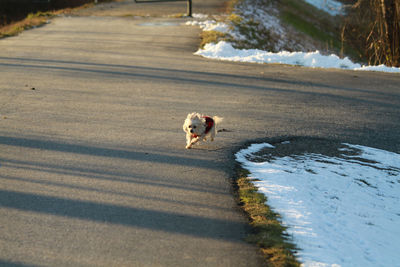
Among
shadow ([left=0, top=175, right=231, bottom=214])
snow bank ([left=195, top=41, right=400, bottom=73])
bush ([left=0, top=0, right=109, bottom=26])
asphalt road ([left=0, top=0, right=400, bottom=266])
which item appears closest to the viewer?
asphalt road ([left=0, top=0, right=400, bottom=266])

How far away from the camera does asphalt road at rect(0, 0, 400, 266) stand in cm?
536

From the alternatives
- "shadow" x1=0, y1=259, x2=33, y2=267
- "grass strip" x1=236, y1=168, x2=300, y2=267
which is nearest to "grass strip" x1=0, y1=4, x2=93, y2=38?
"grass strip" x1=236, y1=168, x2=300, y2=267

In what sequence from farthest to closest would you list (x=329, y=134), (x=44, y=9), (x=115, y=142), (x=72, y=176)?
(x=44, y=9), (x=329, y=134), (x=115, y=142), (x=72, y=176)

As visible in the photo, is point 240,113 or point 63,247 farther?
point 240,113

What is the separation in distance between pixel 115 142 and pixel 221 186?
2.53 m

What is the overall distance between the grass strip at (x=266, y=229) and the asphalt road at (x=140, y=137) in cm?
15

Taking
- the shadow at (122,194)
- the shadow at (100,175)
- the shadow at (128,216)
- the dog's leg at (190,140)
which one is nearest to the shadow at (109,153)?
the dog's leg at (190,140)

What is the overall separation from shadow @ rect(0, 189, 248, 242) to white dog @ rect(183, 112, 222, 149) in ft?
7.39

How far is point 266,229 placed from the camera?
18.8 feet

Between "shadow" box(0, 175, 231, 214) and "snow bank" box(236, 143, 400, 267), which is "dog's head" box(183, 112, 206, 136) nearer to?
"snow bank" box(236, 143, 400, 267)

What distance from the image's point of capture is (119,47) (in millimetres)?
19938

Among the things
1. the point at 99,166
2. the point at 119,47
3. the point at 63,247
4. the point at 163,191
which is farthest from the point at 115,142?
the point at 119,47

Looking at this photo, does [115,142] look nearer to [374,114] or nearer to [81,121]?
[81,121]

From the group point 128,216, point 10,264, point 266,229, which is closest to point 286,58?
point 266,229
